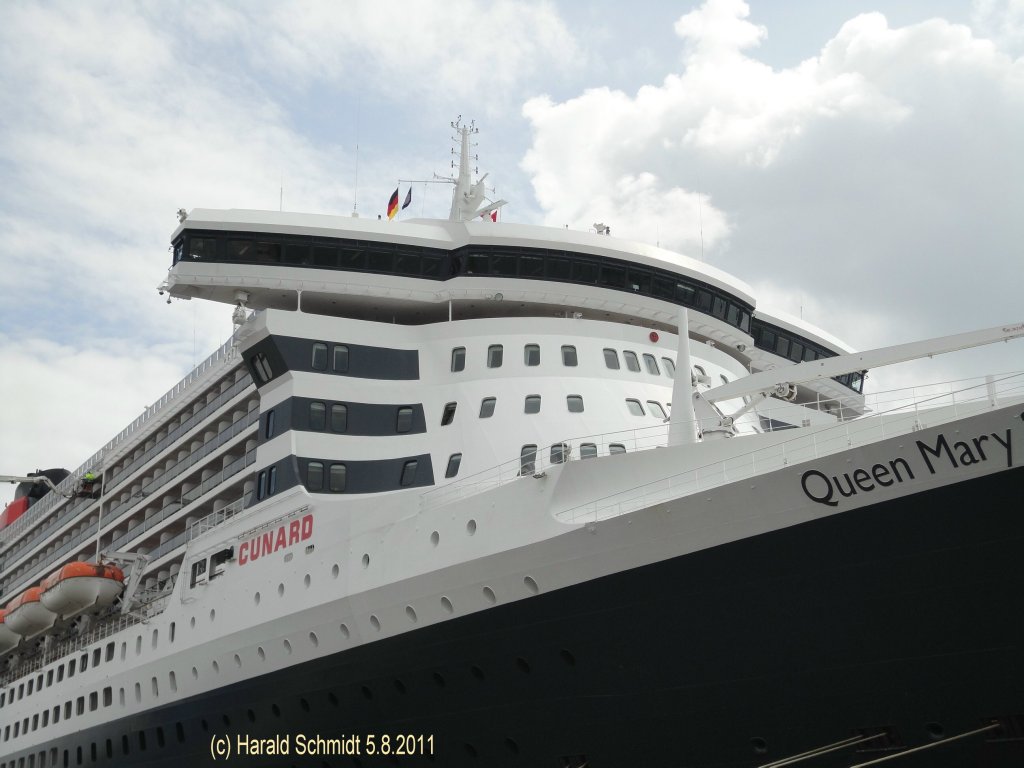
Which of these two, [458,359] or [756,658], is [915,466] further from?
[458,359]

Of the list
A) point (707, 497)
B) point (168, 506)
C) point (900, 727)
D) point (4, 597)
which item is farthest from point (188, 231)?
point (4, 597)

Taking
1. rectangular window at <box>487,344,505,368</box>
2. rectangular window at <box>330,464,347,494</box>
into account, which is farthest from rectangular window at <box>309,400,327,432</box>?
rectangular window at <box>487,344,505,368</box>

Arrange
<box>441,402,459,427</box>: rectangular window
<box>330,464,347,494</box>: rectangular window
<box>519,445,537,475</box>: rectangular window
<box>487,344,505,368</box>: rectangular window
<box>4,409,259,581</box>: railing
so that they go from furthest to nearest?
<box>4,409,259,581</box>: railing
<box>487,344,505,368</box>: rectangular window
<box>441,402,459,427</box>: rectangular window
<box>330,464,347,494</box>: rectangular window
<box>519,445,537,475</box>: rectangular window

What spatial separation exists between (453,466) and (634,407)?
12.5 feet

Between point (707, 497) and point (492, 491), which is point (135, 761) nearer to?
point (492, 491)

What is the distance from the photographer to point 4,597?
42.7m

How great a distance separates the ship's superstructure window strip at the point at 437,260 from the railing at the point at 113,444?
2.04 meters

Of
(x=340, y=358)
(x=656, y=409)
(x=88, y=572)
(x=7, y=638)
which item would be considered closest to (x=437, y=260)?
(x=340, y=358)

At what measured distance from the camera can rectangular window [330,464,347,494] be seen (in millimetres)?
20516

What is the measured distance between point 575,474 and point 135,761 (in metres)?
14.1

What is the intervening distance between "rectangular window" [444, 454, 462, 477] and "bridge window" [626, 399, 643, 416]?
11.6 ft

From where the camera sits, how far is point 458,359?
21.8 meters

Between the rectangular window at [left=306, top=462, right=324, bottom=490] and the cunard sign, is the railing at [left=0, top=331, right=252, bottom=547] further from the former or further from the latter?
the cunard sign

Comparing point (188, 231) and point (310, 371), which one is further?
point (188, 231)
